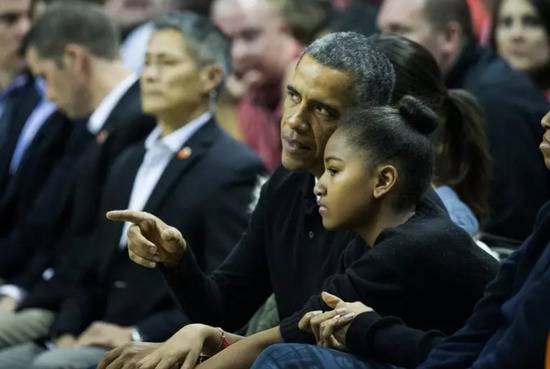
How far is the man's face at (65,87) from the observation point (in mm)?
6023

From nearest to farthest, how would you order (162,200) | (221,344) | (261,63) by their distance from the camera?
1. (221,344)
2. (162,200)
3. (261,63)

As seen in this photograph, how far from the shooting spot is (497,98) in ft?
17.3

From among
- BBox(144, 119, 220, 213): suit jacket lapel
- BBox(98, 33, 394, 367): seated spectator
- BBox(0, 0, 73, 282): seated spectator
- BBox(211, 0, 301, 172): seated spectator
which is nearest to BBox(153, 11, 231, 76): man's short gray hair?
BBox(144, 119, 220, 213): suit jacket lapel

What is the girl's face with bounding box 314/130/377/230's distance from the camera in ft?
10.8

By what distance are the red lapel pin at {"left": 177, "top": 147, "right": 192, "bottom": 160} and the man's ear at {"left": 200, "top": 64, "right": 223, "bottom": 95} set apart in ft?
1.09

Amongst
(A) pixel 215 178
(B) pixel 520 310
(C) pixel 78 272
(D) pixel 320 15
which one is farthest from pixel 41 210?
(B) pixel 520 310

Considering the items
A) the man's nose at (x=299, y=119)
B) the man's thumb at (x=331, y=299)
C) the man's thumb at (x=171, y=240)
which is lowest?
the man's thumb at (x=171, y=240)

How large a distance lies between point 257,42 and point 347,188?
11.7ft

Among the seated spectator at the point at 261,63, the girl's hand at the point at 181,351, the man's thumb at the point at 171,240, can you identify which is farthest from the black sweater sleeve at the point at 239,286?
the seated spectator at the point at 261,63

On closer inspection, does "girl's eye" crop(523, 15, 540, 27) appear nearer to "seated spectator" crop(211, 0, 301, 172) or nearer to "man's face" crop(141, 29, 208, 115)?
"seated spectator" crop(211, 0, 301, 172)

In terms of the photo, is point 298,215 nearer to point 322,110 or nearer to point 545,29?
point 322,110

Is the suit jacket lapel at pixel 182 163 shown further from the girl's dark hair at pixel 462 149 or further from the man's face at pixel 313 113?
the man's face at pixel 313 113

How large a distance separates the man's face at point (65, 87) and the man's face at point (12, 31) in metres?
1.12

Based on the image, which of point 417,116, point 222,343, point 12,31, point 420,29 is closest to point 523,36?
point 420,29
